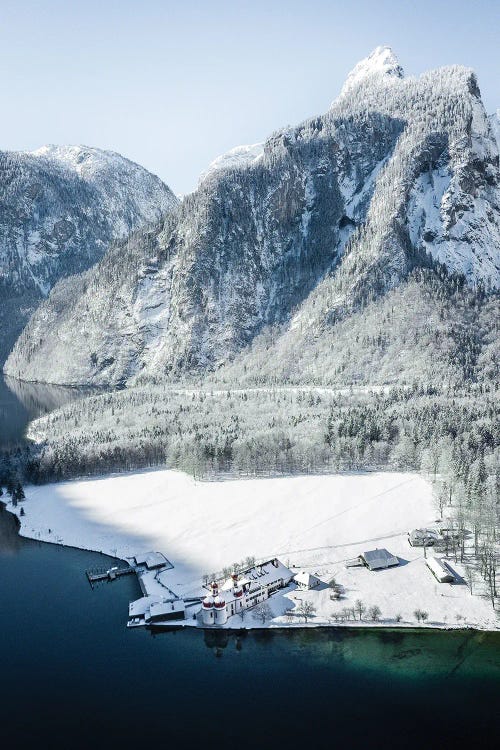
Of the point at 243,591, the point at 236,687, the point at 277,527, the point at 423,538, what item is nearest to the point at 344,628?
the point at 243,591

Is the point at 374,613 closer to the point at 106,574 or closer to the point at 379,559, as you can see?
the point at 379,559

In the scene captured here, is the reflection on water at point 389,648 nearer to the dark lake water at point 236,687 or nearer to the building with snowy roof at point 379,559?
the dark lake water at point 236,687

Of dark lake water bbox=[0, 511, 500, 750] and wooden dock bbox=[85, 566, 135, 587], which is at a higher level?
wooden dock bbox=[85, 566, 135, 587]

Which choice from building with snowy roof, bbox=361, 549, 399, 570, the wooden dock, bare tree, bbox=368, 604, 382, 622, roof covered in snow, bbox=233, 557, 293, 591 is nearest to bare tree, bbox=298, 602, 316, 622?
roof covered in snow, bbox=233, 557, 293, 591

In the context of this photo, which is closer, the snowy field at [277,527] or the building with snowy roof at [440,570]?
the snowy field at [277,527]

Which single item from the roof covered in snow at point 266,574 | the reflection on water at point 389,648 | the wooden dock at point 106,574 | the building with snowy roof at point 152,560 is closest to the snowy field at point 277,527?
the building with snowy roof at point 152,560

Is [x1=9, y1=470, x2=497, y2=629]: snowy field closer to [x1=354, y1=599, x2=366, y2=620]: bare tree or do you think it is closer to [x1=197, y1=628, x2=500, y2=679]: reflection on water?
[x1=354, y1=599, x2=366, y2=620]: bare tree


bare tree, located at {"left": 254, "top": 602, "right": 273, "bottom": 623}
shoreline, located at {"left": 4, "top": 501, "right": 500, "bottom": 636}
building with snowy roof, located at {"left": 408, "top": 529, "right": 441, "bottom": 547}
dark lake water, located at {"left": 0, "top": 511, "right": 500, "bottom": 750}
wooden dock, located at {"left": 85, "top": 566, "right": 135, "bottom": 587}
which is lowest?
dark lake water, located at {"left": 0, "top": 511, "right": 500, "bottom": 750}
